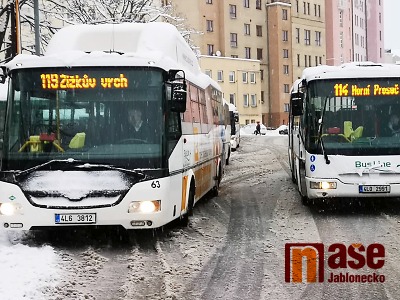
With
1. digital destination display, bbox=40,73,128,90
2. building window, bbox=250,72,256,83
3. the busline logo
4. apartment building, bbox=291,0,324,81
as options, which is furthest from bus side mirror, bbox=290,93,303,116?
apartment building, bbox=291,0,324,81

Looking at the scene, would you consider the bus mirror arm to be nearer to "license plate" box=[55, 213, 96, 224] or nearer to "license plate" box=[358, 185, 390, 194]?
"license plate" box=[55, 213, 96, 224]

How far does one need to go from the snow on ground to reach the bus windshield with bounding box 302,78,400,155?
573 cm

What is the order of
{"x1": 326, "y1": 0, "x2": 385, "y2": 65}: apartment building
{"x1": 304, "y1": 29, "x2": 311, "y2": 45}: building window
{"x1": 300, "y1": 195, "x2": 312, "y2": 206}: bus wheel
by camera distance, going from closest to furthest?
{"x1": 300, "y1": 195, "x2": 312, "y2": 206}: bus wheel < {"x1": 304, "y1": 29, "x2": 311, "y2": 45}: building window < {"x1": 326, "y1": 0, "x2": 385, "y2": 65}: apartment building

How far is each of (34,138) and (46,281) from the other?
262 centimetres

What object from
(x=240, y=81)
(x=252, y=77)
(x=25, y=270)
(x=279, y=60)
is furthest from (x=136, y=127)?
(x=279, y=60)

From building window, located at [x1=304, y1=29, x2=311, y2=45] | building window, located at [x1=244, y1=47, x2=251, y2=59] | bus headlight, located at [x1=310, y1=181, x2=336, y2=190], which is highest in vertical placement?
building window, located at [x1=304, y1=29, x2=311, y2=45]

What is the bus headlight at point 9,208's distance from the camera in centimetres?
973

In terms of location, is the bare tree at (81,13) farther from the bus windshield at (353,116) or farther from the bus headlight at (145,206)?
the bus headlight at (145,206)

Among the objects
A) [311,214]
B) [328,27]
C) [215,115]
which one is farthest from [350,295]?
[328,27]

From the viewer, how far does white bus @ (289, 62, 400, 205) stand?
41.5 feet

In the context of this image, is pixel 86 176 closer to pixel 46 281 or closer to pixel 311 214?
pixel 46 281

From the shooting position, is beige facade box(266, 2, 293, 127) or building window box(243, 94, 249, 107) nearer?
building window box(243, 94, 249, 107)

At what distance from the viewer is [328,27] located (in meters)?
100

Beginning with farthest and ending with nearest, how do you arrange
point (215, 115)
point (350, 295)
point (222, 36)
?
point (222, 36) < point (215, 115) < point (350, 295)
